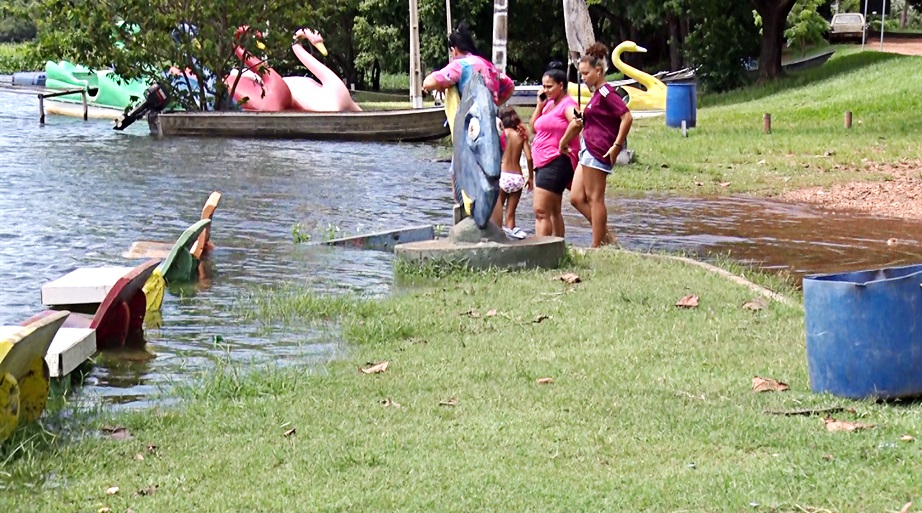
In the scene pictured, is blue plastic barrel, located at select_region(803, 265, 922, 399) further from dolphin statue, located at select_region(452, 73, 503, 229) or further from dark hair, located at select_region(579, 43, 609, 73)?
dark hair, located at select_region(579, 43, 609, 73)

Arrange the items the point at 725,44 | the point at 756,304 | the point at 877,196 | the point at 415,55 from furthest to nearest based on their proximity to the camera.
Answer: the point at 725,44 → the point at 415,55 → the point at 877,196 → the point at 756,304

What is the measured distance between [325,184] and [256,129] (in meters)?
10.1

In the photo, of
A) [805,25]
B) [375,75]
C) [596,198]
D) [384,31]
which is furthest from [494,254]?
[375,75]

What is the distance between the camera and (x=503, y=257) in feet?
34.9

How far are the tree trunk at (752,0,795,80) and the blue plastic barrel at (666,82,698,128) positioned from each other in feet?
31.0

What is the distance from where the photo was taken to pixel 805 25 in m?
43.3

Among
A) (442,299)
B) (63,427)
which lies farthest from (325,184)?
(63,427)

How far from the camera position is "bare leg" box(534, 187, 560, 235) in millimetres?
11938

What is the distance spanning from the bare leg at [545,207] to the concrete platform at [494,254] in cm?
109

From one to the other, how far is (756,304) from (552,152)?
345 cm

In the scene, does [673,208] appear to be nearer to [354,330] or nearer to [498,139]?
[498,139]

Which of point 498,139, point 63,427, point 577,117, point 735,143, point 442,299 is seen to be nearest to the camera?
point 63,427

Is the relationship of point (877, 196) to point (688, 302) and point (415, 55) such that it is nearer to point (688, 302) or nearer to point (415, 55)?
point (688, 302)

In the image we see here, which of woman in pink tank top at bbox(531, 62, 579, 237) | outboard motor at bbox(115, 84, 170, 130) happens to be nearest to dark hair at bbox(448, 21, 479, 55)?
woman in pink tank top at bbox(531, 62, 579, 237)
